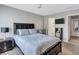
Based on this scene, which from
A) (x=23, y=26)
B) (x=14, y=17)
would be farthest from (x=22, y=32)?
(x=14, y=17)

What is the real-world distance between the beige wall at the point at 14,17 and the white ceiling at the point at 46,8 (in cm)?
9

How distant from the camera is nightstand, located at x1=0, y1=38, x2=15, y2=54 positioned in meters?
1.47

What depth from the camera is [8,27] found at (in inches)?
57.1

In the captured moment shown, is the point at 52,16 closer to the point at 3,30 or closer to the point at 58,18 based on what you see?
the point at 58,18

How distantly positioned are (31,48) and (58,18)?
81cm

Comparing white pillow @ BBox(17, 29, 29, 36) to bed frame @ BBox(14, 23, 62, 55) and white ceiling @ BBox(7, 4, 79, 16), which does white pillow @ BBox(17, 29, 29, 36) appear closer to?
bed frame @ BBox(14, 23, 62, 55)

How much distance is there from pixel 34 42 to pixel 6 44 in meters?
0.55

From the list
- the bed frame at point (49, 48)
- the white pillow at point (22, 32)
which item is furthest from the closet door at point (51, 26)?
the white pillow at point (22, 32)

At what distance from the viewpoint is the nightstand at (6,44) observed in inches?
58.0

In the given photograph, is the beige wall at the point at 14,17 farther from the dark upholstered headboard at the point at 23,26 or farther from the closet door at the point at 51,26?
the closet door at the point at 51,26

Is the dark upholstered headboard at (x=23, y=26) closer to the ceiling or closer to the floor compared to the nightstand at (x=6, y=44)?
closer to the ceiling

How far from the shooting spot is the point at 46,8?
1511 mm

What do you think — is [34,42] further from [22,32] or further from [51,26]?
[51,26]
